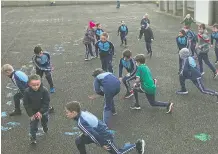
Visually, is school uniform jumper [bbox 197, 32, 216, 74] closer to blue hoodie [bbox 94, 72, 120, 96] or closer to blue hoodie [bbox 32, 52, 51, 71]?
blue hoodie [bbox 94, 72, 120, 96]

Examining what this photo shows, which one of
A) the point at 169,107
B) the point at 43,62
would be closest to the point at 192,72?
the point at 169,107

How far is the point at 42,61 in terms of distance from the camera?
9.28 meters

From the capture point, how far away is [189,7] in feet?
105

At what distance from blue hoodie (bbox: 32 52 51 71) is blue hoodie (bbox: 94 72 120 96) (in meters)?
2.80

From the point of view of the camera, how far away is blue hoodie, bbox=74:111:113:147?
5195mm

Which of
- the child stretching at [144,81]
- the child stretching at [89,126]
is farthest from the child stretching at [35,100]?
the child stretching at [144,81]

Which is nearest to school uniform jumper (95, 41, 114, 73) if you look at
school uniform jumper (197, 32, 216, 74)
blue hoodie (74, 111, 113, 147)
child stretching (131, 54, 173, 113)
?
child stretching (131, 54, 173, 113)

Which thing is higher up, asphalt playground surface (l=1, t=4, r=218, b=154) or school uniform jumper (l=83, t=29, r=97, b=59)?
school uniform jumper (l=83, t=29, r=97, b=59)

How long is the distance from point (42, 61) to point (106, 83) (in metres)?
3.08

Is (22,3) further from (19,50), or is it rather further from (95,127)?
(95,127)

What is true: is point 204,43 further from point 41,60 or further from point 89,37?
point 41,60

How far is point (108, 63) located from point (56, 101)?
2.20 m

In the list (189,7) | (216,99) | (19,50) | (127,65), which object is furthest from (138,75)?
(189,7)

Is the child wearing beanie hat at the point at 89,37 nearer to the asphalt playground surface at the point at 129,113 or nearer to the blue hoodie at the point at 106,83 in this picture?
the asphalt playground surface at the point at 129,113
